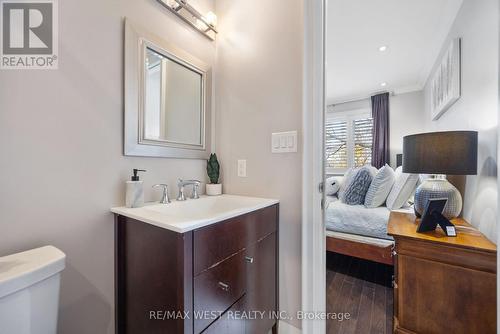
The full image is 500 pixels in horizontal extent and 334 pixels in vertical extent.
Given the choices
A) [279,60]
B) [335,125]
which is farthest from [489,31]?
[335,125]

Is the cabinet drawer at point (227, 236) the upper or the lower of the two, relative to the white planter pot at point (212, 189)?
lower

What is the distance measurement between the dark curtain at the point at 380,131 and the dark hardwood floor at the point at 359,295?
236 cm

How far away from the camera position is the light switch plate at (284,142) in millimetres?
1182

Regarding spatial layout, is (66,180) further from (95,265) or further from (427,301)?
(427,301)

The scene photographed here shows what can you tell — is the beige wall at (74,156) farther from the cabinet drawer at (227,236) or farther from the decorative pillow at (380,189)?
the decorative pillow at (380,189)

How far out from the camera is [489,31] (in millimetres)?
1212

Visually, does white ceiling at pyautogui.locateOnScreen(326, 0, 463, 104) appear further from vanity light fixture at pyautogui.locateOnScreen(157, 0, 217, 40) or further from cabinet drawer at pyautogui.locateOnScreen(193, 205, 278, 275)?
cabinet drawer at pyautogui.locateOnScreen(193, 205, 278, 275)

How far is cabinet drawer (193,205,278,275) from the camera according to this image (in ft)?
2.42

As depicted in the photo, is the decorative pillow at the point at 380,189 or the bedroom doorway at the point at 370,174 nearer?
the bedroom doorway at the point at 370,174

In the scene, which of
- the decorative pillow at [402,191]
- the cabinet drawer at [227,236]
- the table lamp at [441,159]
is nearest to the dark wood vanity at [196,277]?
the cabinet drawer at [227,236]

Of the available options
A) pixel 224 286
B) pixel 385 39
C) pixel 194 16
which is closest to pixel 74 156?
pixel 224 286

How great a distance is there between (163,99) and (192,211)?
2.22ft

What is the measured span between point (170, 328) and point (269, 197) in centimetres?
77

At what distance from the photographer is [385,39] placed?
2443 millimetres
